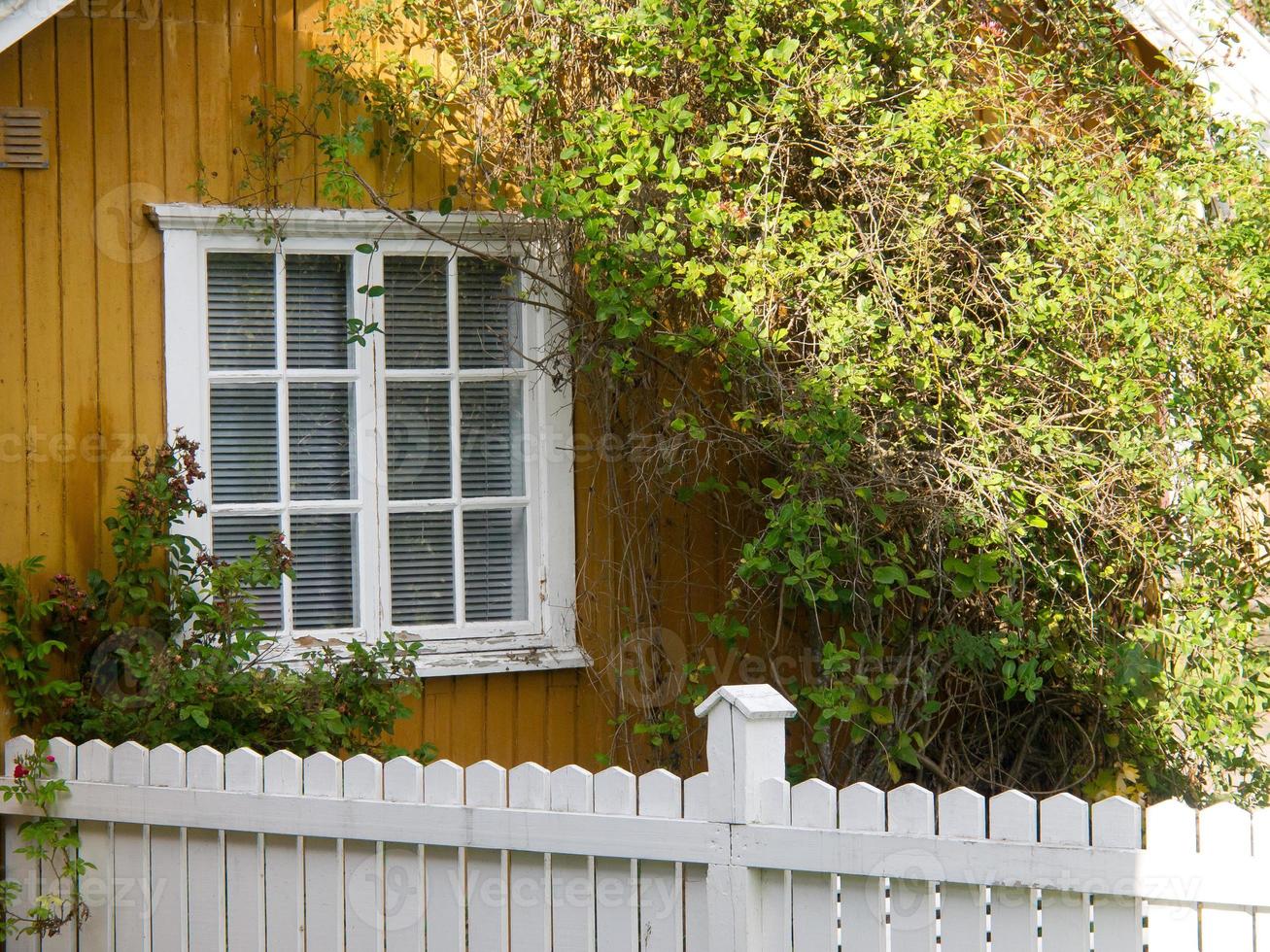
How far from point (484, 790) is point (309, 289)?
2.42m

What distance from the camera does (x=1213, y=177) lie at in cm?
507

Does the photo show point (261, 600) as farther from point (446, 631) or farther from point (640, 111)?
point (640, 111)

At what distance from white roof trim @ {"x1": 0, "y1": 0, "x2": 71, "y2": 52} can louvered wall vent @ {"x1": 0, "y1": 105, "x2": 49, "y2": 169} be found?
63 centimetres

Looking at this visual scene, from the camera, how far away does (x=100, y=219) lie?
15.9 ft

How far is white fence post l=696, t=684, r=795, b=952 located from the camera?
128 inches

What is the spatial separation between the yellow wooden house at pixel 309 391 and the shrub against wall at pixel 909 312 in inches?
11.0

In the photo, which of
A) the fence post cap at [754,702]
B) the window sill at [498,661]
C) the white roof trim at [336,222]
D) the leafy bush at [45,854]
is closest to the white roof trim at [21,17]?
the white roof trim at [336,222]

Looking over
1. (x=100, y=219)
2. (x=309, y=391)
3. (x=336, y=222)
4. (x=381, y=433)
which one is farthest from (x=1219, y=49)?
(x=100, y=219)

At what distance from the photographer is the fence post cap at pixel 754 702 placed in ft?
10.7

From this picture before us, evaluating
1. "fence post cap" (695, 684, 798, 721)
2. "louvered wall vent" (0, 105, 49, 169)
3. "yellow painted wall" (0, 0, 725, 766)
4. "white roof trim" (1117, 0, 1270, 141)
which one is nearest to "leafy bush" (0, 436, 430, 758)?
"yellow painted wall" (0, 0, 725, 766)

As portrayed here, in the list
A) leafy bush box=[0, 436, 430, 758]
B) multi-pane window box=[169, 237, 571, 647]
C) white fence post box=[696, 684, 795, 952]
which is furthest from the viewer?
Answer: multi-pane window box=[169, 237, 571, 647]

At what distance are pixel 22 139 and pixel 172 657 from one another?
1.85 m

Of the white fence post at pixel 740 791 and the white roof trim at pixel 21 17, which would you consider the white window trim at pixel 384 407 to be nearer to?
the white roof trim at pixel 21 17

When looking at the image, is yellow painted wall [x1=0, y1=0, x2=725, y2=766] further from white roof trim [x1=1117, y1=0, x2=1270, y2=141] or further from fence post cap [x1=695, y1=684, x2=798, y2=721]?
white roof trim [x1=1117, y1=0, x2=1270, y2=141]
